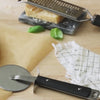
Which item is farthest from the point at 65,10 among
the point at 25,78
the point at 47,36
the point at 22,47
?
the point at 25,78

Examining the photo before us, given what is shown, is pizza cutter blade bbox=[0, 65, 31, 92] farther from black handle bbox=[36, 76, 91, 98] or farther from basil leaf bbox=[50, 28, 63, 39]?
basil leaf bbox=[50, 28, 63, 39]

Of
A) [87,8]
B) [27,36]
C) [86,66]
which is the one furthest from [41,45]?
[87,8]

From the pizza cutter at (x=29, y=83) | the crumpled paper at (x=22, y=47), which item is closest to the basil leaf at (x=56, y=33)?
the crumpled paper at (x=22, y=47)

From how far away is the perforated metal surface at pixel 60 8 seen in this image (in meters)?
1.20

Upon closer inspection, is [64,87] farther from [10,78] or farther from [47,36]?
[47,36]

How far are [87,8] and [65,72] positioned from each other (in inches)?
18.1

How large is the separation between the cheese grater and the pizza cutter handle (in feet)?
1.16

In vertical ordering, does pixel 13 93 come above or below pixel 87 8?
below

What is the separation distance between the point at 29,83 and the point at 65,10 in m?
0.39

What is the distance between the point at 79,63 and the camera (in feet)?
3.43

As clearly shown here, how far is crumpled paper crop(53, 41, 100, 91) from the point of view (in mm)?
977

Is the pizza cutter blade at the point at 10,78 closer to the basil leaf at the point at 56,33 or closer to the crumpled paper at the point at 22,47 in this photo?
the crumpled paper at the point at 22,47

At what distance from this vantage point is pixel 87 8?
54.0 inches

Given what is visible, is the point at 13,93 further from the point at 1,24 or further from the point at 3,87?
the point at 1,24
